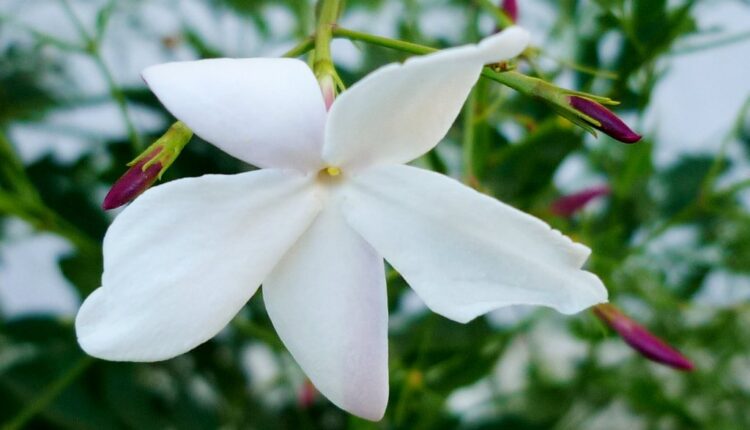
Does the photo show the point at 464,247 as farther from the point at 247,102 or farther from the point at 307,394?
the point at 307,394

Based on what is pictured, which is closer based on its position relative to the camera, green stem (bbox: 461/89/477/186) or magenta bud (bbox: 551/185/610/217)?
green stem (bbox: 461/89/477/186)

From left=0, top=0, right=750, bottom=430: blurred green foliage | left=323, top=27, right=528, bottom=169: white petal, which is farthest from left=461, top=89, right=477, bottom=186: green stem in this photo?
left=323, top=27, right=528, bottom=169: white petal

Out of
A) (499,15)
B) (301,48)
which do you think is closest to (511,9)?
(499,15)

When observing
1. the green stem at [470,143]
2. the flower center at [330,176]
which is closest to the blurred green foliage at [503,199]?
the green stem at [470,143]

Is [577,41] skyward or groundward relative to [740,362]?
skyward

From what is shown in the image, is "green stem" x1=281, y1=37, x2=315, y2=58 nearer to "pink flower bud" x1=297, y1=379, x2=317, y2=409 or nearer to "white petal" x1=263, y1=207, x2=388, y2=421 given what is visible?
"white petal" x1=263, y1=207, x2=388, y2=421

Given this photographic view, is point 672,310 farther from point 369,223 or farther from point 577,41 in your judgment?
point 369,223

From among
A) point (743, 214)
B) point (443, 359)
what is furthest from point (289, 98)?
point (743, 214)
